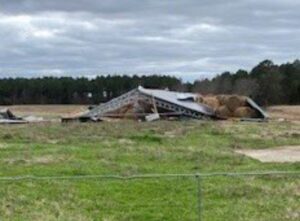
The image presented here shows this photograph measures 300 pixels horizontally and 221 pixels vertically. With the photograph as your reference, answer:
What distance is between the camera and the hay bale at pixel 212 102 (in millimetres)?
55906

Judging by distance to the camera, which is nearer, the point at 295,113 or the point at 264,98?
the point at 295,113

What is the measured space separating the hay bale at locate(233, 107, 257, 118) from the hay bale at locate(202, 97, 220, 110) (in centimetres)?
159

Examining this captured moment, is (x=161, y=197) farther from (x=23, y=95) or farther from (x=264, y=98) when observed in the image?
(x=23, y=95)

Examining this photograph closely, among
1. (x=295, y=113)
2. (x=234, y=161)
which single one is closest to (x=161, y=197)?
(x=234, y=161)

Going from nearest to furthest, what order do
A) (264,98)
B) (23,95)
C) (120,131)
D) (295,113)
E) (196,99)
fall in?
1. (120,131)
2. (196,99)
3. (295,113)
4. (264,98)
5. (23,95)

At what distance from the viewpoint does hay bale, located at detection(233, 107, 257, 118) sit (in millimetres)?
54438

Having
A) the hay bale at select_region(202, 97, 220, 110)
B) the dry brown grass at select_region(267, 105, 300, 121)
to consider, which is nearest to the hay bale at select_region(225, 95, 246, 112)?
the hay bale at select_region(202, 97, 220, 110)

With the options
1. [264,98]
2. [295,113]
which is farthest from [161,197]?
[264,98]

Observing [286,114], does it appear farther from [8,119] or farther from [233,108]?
[8,119]

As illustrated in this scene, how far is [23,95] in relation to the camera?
344 feet

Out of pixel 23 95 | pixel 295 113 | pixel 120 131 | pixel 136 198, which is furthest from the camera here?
pixel 23 95

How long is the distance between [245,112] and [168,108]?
515 centimetres

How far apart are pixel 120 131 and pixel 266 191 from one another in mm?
22157

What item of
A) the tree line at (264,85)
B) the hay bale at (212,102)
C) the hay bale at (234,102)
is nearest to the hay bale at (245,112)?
the hay bale at (234,102)
